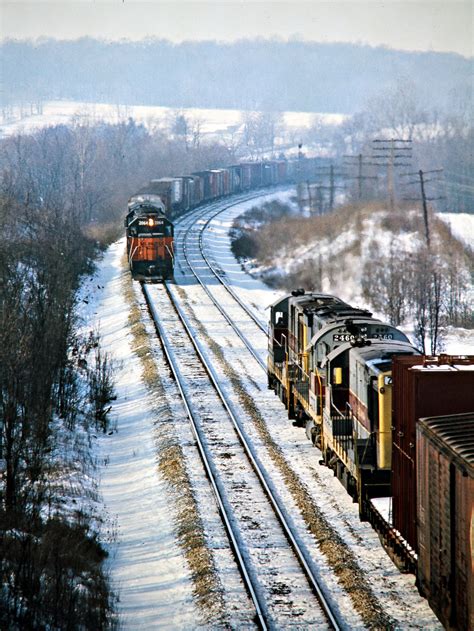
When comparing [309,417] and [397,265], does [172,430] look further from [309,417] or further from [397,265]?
[397,265]

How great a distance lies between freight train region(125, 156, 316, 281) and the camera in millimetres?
45594

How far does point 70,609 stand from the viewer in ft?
42.8

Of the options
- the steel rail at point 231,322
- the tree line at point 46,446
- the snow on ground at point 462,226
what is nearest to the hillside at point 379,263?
the snow on ground at point 462,226

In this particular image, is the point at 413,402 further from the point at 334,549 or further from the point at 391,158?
the point at 391,158

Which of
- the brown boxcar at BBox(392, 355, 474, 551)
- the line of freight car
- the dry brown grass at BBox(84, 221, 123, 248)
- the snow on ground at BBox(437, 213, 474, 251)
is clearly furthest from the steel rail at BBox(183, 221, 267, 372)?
the snow on ground at BBox(437, 213, 474, 251)

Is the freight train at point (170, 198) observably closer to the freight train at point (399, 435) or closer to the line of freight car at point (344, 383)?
the line of freight car at point (344, 383)

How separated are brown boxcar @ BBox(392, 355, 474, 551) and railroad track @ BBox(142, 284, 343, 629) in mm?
1790

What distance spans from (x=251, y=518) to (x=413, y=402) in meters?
5.11

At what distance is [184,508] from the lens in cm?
1817

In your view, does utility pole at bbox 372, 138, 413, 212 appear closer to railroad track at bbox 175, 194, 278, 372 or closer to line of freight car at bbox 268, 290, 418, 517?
railroad track at bbox 175, 194, 278, 372

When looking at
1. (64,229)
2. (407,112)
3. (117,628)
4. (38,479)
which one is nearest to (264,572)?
(117,628)

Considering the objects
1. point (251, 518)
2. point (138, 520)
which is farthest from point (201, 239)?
point (251, 518)

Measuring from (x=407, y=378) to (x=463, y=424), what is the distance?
146 cm

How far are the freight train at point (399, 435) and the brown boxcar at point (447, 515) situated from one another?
0.05 feet
